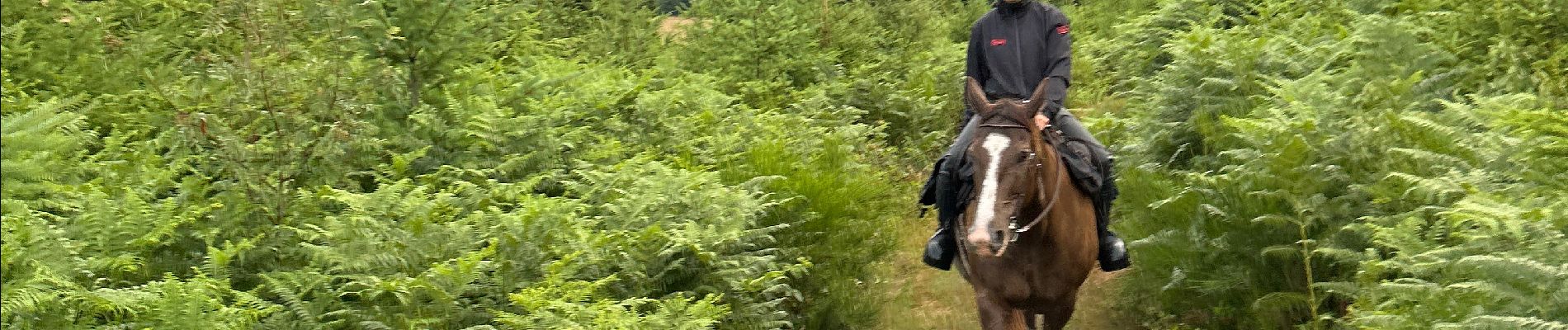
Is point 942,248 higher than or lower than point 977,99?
lower

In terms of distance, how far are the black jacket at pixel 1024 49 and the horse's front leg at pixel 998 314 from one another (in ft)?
4.00

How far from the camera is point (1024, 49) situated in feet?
22.6

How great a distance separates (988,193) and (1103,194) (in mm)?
1856

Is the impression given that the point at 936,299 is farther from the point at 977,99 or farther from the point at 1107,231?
the point at 977,99

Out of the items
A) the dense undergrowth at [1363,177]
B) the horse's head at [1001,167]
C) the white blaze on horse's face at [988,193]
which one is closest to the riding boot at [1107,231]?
the dense undergrowth at [1363,177]

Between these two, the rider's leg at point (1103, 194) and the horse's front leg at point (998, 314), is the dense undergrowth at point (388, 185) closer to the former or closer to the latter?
the horse's front leg at point (998, 314)

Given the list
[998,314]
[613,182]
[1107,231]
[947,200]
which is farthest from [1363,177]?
[613,182]

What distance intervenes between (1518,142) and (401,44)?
7.07m

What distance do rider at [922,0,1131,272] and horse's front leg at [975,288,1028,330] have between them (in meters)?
0.53

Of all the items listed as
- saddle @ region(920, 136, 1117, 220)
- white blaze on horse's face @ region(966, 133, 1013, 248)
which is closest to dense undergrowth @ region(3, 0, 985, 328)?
saddle @ region(920, 136, 1117, 220)

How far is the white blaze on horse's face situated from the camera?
5211 mm

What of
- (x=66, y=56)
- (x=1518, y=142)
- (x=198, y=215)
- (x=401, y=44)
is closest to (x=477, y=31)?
(x=401, y=44)

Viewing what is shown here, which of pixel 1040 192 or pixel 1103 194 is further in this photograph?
pixel 1103 194

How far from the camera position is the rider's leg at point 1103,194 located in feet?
22.4
